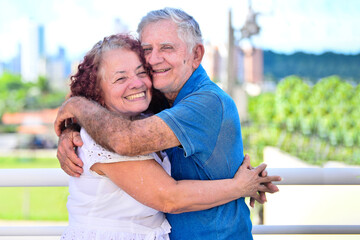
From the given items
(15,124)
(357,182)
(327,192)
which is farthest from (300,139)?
(15,124)

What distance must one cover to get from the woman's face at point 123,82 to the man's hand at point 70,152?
18cm

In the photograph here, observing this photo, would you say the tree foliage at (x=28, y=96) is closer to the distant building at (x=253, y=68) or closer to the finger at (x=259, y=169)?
the distant building at (x=253, y=68)

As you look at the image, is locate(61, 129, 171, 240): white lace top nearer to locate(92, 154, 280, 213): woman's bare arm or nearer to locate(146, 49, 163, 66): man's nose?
locate(92, 154, 280, 213): woman's bare arm

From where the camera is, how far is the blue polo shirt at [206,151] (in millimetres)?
1385

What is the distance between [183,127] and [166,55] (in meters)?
0.41

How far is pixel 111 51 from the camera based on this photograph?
5.06 feet

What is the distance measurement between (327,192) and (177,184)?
2.50 meters

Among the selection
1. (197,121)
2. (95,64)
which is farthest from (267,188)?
(95,64)

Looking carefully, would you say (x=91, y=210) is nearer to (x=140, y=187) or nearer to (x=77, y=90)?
(x=140, y=187)

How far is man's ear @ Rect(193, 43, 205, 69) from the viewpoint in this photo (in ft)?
5.59

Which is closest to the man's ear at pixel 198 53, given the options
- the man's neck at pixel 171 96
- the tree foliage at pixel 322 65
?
the man's neck at pixel 171 96

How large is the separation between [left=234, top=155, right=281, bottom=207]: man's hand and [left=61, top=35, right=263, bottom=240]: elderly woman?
0.05ft

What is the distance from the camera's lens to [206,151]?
1440mm

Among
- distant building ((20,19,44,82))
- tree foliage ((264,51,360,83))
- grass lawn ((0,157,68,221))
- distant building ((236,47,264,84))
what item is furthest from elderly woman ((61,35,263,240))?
distant building ((20,19,44,82))
